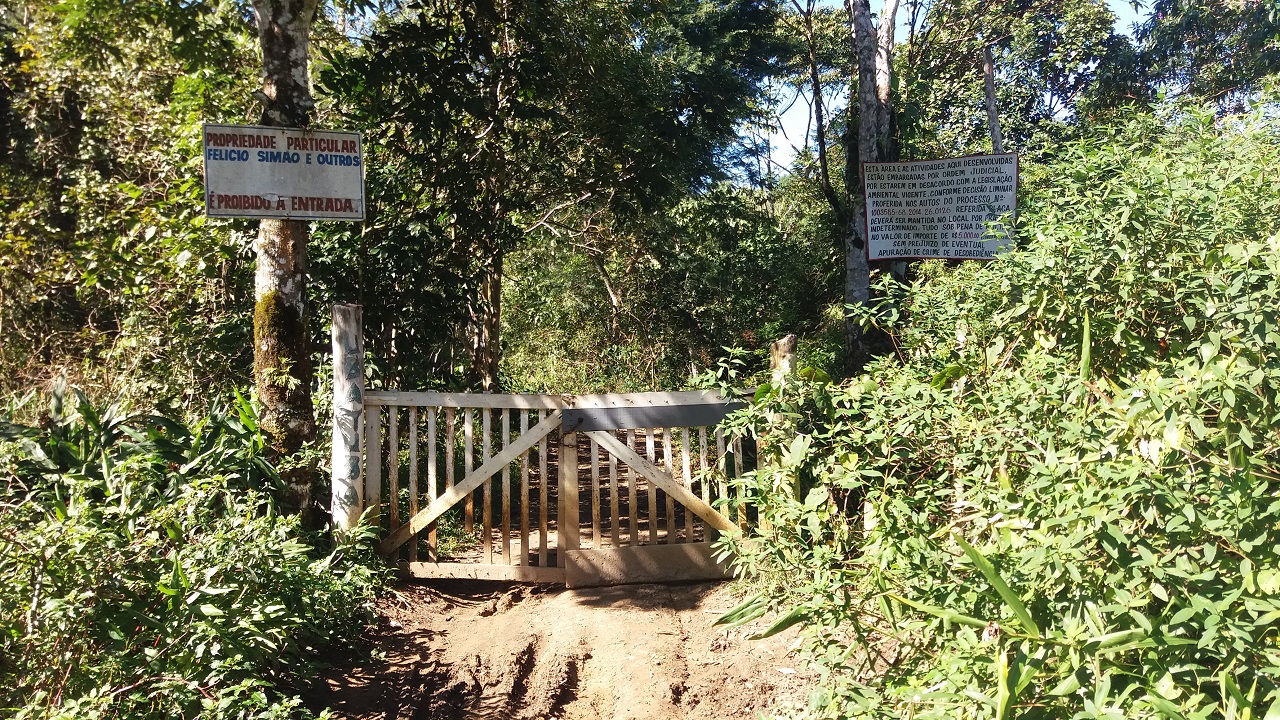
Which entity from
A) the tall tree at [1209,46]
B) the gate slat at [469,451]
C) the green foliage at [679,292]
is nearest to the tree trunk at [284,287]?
the gate slat at [469,451]

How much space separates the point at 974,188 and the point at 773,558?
4.81m

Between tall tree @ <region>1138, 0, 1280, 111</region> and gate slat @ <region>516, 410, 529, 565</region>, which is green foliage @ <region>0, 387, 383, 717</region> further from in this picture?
tall tree @ <region>1138, 0, 1280, 111</region>

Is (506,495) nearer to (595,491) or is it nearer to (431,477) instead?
(431,477)

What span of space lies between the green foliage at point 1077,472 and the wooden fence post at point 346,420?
268cm

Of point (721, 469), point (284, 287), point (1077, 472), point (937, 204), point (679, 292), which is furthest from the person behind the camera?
point (679, 292)

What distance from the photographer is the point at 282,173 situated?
16.2ft

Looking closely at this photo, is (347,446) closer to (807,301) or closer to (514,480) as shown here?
(514,480)

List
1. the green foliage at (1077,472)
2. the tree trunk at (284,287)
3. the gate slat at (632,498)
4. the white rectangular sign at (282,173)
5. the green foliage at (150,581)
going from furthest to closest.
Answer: the gate slat at (632,498), the tree trunk at (284,287), the white rectangular sign at (282,173), the green foliage at (150,581), the green foliage at (1077,472)

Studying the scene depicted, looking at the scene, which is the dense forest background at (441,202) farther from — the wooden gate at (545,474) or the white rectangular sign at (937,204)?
the wooden gate at (545,474)

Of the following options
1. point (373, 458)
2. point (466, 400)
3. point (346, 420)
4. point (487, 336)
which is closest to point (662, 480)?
point (466, 400)

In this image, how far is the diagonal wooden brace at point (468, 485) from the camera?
17.9 feet

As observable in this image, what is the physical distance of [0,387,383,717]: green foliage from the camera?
9.99 ft

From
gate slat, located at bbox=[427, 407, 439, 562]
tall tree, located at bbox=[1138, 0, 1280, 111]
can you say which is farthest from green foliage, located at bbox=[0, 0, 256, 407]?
tall tree, located at bbox=[1138, 0, 1280, 111]

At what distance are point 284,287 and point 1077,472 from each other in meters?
4.30
